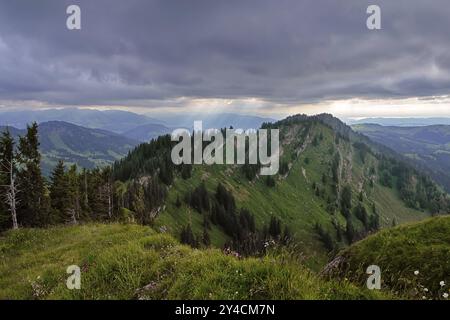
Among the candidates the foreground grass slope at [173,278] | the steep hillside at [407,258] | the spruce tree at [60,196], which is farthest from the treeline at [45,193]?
the steep hillside at [407,258]

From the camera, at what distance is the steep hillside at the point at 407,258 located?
8977mm

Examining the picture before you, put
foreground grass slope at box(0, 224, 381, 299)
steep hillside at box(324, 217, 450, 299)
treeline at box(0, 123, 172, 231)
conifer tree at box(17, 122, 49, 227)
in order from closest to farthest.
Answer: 1. foreground grass slope at box(0, 224, 381, 299)
2. steep hillside at box(324, 217, 450, 299)
3. treeline at box(0, 123, 172, 231)
4. conifer tree at box(17, 122, 49, 227)

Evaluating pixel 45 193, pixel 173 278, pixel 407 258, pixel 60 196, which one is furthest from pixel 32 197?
pixel 407 258

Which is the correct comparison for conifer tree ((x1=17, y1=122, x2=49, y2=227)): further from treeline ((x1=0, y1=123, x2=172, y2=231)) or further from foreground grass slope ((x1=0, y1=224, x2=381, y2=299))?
foreground grass slope ((x1=0, y1=224, x2=381, y2=299))

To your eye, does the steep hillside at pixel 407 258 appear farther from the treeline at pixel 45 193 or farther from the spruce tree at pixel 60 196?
the spruce tree at pixel 60 196

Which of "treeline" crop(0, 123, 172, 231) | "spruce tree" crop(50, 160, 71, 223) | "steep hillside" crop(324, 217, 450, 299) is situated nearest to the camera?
"steep hillside" crop(324, 217, 450, 299)

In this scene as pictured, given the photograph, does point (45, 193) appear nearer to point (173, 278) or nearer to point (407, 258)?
point (173, 278)

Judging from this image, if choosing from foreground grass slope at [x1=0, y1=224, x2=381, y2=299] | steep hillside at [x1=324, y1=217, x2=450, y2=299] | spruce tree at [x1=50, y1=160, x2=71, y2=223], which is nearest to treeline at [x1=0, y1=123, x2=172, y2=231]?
spruce tree at [x1=50, y1=160, x2=71, y2=223]

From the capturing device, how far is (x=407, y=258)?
10273 millimetres

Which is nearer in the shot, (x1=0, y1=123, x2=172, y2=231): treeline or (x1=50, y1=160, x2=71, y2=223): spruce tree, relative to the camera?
(x1=0, y1=123, x2=172, y2=231): treeline

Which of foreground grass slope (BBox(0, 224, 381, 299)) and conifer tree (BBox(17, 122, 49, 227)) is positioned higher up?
foreground grass slope (BBox(0, 224, 381, 299))

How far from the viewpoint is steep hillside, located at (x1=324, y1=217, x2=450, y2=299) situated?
8977 mm
